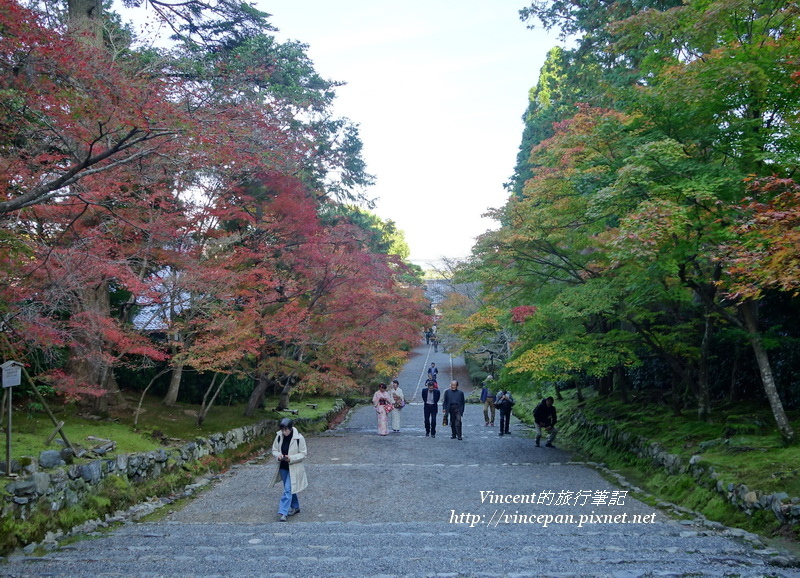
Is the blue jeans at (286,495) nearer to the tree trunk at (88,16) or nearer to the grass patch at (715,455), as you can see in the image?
the grass patch at (715,455)

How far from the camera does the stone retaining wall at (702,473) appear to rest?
20.3ft

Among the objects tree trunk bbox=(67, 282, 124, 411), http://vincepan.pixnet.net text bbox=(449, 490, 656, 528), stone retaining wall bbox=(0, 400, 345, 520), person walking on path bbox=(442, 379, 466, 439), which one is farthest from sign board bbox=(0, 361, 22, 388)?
person walking on path bbox=(442, 379, 466, 439)

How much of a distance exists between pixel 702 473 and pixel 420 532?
4.55 meters

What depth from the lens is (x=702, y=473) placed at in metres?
8.18

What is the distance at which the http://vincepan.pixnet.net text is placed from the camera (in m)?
7.11

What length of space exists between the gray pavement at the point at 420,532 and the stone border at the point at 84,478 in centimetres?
51

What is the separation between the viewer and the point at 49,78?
6.28 m

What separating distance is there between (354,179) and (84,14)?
1251 centimetres

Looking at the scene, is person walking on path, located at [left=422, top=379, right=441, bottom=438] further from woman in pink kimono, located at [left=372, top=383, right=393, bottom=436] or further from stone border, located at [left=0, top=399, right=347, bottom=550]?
stone border, located at [left=0, top=399, right=347, bottom=550]

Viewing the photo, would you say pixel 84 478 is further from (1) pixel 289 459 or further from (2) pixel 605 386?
(2) pixel 605 386

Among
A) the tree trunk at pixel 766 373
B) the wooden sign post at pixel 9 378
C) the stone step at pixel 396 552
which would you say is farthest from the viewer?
the tree trunk at pixel 766 373

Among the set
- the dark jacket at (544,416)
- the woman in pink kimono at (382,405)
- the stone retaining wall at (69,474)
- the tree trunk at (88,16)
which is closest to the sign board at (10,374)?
the stone retaining wall at (69,474)

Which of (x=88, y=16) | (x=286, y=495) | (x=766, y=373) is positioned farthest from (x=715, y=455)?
(x=88, y=16)

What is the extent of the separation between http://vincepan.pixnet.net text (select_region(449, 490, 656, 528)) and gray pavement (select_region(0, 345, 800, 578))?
0.07 feet
